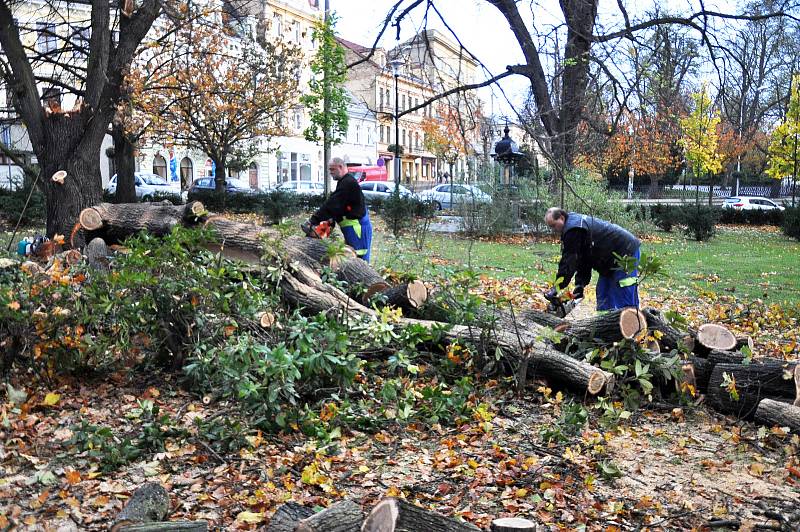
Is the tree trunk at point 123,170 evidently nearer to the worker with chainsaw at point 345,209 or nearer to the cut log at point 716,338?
the worker with chainsaw at point 345,209

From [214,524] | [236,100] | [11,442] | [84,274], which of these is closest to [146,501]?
[214,524]

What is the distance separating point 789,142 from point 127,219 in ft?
105

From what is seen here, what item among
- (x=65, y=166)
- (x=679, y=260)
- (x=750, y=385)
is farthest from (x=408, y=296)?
(x=679, y=260)

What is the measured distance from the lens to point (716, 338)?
17.9 ft

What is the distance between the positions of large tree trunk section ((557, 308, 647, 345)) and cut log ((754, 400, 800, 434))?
88 cm

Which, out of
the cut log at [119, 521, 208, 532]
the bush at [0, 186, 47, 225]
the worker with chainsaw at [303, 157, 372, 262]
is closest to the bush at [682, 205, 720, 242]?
the worker with chainsaw at [303, 157, 372, 262]

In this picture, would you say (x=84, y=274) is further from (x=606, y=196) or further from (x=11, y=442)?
(x=606, y=196)

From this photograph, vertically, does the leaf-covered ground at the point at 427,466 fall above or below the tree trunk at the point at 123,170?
below

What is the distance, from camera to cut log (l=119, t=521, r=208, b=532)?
2.83 metres

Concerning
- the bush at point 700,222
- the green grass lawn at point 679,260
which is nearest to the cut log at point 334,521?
the green grass lawn at point 679,260

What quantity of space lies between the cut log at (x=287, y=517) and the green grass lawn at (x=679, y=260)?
3.80 meters

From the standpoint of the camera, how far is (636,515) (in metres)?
3.56

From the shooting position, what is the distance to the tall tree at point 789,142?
1204 inches

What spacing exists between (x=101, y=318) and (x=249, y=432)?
1.66 metres
